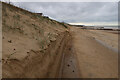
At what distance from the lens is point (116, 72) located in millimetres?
2936

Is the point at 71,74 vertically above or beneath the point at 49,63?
beneath

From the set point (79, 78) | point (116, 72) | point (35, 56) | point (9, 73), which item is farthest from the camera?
point (35, 56)

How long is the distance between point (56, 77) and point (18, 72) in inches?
42.7

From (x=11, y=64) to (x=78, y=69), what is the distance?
2.21 metres

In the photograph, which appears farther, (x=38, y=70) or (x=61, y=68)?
(x=61, y=68)

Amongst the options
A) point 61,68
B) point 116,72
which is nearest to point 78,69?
point 61,68

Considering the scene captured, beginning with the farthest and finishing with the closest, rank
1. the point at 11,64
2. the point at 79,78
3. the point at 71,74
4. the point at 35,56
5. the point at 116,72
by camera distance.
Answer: the point at 35,56 → the point at 116,72 → the point at 71,74 → the point at 79,78 → the point at 11,64

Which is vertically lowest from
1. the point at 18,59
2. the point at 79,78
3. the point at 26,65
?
the point at 79,78

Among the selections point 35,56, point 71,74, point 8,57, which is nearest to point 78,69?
point 71,74

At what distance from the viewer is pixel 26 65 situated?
2576mm

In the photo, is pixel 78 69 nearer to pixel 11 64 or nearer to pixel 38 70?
pixel 38 70

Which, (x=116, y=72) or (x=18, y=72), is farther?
(x=116, y=72)

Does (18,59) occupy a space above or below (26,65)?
above

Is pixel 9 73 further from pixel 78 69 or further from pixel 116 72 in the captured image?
pixel 116 72
